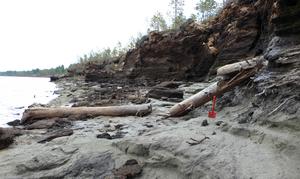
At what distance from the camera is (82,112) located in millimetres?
9109

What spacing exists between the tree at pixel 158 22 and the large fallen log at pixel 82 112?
49.1 metres

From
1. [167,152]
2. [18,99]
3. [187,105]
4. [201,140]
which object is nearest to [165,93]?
[187,105]

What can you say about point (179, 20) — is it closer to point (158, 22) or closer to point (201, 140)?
point (158, 22)

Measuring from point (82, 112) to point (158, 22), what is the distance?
51.9 m

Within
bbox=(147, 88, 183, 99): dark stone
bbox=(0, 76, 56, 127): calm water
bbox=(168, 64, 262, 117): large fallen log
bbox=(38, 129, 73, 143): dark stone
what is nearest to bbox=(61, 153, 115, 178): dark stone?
bbox=(38, 129, 73, 143): dark stone

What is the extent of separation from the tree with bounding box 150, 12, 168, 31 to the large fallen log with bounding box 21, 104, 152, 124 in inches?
1935

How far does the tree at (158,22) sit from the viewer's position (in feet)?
188

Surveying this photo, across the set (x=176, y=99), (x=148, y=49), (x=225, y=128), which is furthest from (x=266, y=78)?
(x=148, y=49)

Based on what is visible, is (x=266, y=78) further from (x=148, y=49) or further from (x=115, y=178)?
(x=148, y=49)

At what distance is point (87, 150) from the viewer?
5.09m

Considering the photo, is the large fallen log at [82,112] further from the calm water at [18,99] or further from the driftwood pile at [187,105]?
the calm water at [18,99]

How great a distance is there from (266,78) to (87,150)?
11.8 feet

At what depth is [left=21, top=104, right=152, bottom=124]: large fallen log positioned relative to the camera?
8.52 m

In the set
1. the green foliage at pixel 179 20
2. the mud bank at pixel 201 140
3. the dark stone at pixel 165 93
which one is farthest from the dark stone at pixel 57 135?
the green foliage at pixel 179 20
